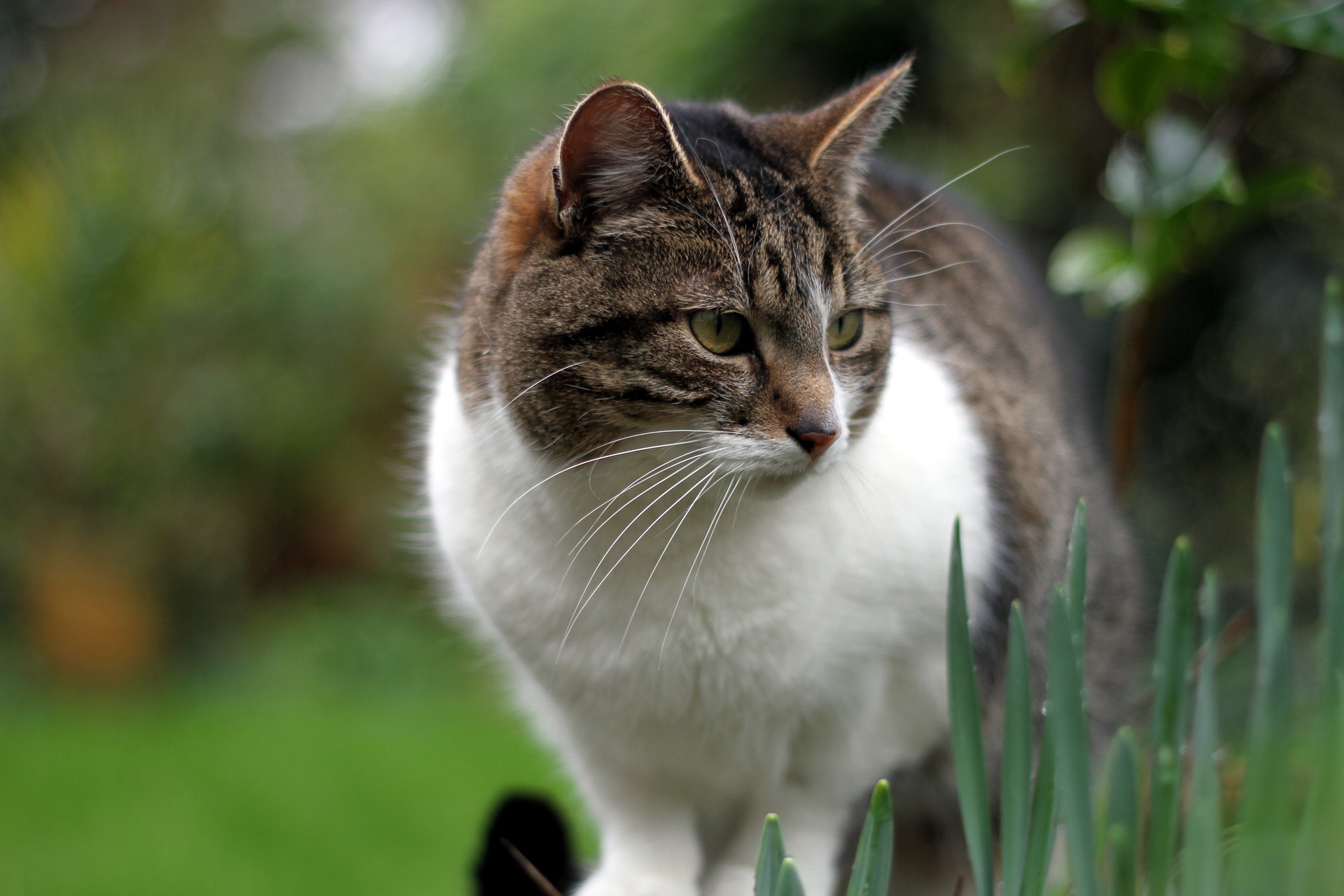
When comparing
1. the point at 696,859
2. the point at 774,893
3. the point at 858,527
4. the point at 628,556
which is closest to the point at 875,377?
the point at 858,527

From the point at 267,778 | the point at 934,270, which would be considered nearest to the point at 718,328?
the point at 934,270

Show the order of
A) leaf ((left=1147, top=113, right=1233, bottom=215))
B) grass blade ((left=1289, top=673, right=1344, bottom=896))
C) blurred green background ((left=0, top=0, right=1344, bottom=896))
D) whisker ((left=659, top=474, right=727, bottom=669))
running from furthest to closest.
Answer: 1. blurred green background ((left=0, top=0, right=1344, bottom=896))
2. leaf ((left=1147, top=113, right=1233, bottom=215))
3. whisker ((left=659, top=474, right=727, bottom=669))
4. grass blade ((left=1289, top=673, right=1344, bottom=896))

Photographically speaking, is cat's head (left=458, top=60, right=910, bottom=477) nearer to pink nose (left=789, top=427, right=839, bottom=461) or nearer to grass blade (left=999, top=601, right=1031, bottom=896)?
pink nose (left=789, top=427, right=839, bottom=461)

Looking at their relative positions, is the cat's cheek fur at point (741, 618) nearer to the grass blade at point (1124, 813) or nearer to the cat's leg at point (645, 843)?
the cat's leg at point (645, 843)

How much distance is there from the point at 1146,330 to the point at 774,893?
1174 millimetres

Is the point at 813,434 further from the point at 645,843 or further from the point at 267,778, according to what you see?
the point at 267,778

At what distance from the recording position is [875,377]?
1.29 m

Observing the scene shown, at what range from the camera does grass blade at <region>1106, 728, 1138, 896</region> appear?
2.85 ft

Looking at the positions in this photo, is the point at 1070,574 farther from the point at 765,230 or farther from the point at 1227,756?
the point at 1227,756

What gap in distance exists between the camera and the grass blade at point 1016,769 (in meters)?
0.96

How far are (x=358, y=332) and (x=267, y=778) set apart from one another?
2.77 m

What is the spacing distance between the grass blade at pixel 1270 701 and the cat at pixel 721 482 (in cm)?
41

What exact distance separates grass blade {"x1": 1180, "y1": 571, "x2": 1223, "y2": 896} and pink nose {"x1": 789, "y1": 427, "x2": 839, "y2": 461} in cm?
40

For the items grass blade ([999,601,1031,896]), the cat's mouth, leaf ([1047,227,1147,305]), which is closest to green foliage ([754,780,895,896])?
grass blade ([999,601,1031,896])
